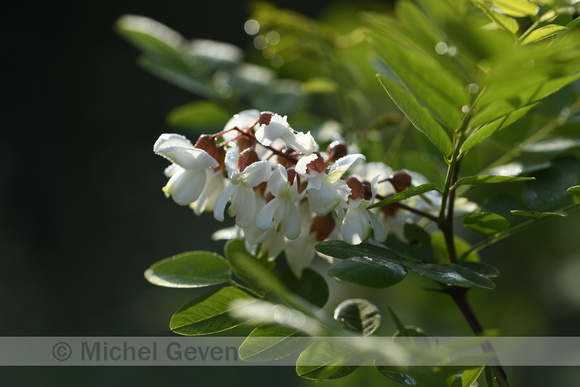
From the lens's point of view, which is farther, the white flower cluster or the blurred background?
the blurred background

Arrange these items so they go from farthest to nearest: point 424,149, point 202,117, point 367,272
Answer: point 202,117
point 424,149
point 367,272

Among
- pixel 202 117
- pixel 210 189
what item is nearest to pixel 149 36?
pixel 202 117

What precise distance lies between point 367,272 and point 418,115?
0.12 meters

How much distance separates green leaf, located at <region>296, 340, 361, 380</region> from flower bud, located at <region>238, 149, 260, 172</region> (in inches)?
5.9

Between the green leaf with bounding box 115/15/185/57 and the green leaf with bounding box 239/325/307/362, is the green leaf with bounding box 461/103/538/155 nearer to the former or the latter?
the green leaf with bounding box 239/325/307/362

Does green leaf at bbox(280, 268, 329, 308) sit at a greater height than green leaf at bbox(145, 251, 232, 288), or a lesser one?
lesser

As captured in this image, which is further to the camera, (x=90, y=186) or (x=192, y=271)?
(x=90, y=186)

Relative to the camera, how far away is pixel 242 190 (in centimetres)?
45

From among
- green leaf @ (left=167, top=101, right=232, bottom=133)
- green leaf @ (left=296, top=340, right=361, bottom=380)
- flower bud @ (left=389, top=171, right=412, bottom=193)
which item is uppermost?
green leaf @ (left=167, top=101, right=232, bottom=133)

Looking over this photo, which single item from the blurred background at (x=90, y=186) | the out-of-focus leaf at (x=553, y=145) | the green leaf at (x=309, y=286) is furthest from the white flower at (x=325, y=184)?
the blurred background at (x=90, y=186)

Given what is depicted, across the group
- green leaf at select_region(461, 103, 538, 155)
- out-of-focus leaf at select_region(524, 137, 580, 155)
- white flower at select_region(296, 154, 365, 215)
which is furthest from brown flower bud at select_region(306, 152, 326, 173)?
out-of-focus leaf at select_region(524, 137, 580, 155)

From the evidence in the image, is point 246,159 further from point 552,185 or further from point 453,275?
point 552,185

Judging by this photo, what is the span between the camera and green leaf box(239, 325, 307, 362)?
0.43 m

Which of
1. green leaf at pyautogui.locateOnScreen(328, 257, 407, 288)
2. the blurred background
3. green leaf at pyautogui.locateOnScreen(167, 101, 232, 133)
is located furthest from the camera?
the blurred background
